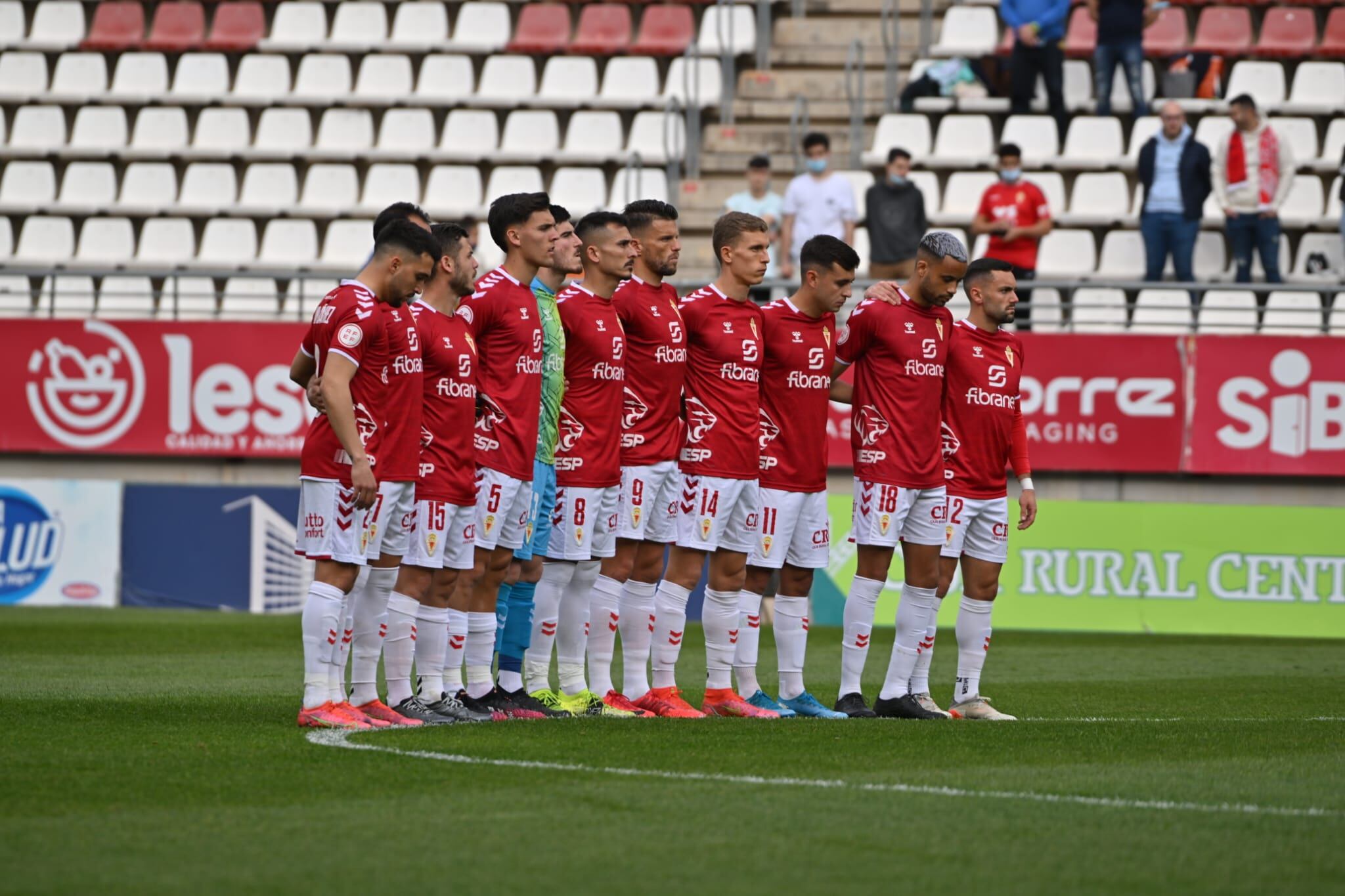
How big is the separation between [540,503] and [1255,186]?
1164 cm

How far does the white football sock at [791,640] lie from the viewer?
945 cm

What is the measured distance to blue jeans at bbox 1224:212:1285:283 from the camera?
18438 millimetres

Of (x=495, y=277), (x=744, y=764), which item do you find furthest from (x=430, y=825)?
(x=495, y=277)

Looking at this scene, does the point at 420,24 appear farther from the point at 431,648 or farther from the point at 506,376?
the point at 431,648

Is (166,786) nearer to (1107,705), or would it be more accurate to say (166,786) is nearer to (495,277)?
(495,277)

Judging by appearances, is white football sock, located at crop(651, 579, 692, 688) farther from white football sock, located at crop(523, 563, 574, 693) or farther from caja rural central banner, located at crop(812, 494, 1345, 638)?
caja rural central banner, located at crop(812, 494, 1345, 638)

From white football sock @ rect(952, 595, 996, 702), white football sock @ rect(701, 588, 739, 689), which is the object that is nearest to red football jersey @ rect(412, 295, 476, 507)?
white football sock @ rect(701, 588, 739, 689)

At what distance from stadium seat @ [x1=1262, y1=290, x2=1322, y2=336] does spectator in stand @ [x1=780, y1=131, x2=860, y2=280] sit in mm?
4168

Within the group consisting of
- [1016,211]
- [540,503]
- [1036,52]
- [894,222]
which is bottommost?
[540,503]

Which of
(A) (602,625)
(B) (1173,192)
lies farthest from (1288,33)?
(A) (602,625)

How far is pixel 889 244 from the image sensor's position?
18500mm

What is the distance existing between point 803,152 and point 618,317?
12.5 m

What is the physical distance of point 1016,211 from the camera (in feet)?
59.8

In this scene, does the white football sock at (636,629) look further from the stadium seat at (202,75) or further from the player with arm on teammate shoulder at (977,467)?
the stadium seat at (202,75)
